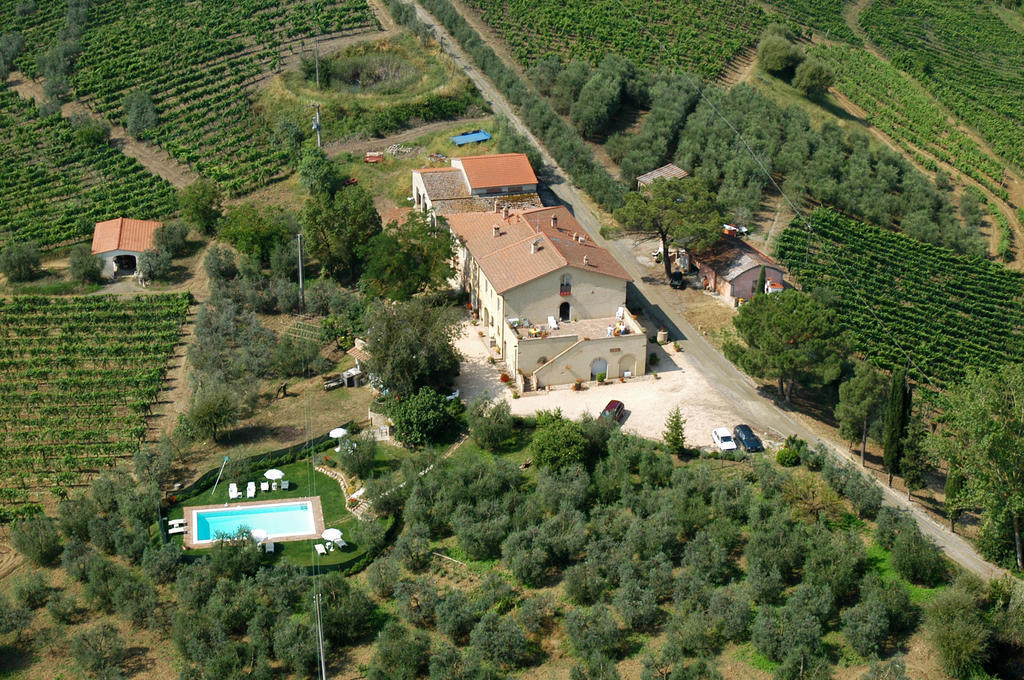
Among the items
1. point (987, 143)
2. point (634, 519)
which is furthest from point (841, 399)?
point (987, 143)

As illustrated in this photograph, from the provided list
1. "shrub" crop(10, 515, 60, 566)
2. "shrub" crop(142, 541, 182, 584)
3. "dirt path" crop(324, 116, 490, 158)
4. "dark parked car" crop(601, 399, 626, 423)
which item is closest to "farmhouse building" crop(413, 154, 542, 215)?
"dirt path" crop(324, 116, 490, 158)

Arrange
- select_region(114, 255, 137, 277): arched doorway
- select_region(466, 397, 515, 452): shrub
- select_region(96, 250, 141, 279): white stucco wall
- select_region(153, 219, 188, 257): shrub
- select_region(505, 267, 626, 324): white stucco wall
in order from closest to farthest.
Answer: select_region(466, 397, 515, 452): shrub
select_region(505, 267, 626, 324): white stucco wall
select_region(96, 250, 141, 279): white stucco wall
select_region(114, 255, 137, 277): arched doorway
select_region(153, 219, 188, 257): shrub

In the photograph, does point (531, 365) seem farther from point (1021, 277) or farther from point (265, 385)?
point (1021, 277)

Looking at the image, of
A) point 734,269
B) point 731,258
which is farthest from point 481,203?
point 734,269

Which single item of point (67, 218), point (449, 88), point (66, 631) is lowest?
point (66, 631)

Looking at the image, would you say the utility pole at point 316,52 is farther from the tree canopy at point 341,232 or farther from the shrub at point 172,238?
the tree canopy at point 341,232

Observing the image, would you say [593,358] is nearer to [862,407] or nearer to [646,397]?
[646,397]

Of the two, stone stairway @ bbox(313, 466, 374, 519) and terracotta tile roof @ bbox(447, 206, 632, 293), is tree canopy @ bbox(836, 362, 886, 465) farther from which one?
stone stairway @ bbox(313, 466, 374, 519)
